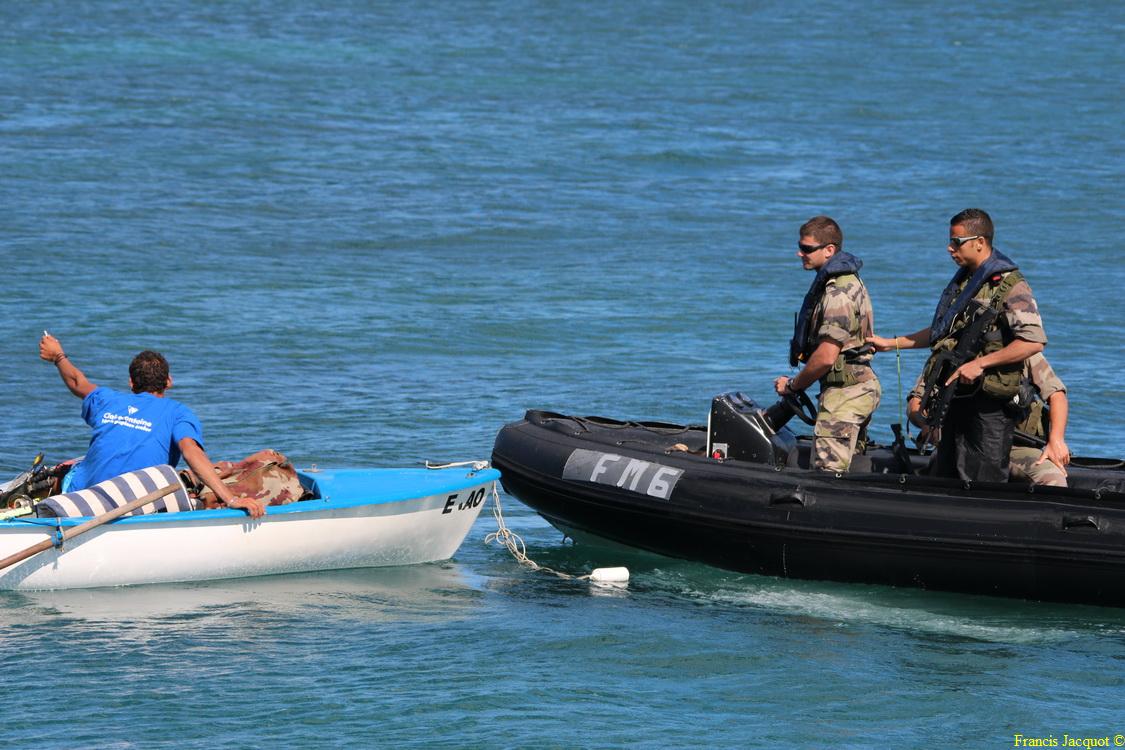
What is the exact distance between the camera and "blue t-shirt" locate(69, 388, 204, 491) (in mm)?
8977

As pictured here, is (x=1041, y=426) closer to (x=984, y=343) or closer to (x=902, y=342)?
(x=984, y=343)

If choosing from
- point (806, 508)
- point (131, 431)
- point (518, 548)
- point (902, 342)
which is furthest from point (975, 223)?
point (131, 431)

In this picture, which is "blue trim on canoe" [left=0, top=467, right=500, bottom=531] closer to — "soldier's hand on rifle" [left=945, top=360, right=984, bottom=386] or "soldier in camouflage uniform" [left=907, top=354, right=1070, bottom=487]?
"soldier in camouflage uniform" [left=907, top=354, right=1070, bottom=487]

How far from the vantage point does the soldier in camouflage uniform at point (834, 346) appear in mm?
8930

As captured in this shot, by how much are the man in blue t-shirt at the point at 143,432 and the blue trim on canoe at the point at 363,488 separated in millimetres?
193

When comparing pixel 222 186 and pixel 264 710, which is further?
pixel 222 186

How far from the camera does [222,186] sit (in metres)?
23.8

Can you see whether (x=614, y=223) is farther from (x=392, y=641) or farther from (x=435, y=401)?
(x=392, y=641)

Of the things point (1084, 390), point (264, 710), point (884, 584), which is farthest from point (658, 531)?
point (1084, 390)

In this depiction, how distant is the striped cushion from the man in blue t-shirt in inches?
3.3

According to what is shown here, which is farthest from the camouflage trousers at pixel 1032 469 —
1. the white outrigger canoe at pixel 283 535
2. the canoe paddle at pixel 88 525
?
the canoe paddle at pixel 88 525

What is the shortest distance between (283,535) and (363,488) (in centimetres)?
63

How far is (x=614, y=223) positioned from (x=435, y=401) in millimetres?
8323

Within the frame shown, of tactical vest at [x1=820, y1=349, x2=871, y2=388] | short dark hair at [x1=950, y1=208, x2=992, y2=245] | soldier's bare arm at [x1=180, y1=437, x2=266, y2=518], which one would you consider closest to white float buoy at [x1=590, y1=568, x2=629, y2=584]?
tactical vest at [x1=820, y1=349, x2=871, y2=388]
